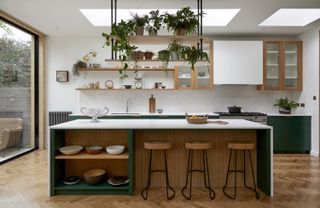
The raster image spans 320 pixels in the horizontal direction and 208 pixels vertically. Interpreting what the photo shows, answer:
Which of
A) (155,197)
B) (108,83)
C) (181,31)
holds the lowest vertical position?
(155,197)

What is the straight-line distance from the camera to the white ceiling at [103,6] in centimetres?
397

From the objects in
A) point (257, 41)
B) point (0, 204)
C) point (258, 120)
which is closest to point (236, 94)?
point (258, 120)

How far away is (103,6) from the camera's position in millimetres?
4172

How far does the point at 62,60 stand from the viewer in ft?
20.1

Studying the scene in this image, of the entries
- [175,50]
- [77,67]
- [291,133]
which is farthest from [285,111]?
[77,67]

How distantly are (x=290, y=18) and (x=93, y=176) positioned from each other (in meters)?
4.81

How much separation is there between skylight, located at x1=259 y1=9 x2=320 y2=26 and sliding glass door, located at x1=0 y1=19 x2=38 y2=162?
5000 mm

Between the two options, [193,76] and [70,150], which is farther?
[193,76]

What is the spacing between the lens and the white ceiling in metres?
3.97

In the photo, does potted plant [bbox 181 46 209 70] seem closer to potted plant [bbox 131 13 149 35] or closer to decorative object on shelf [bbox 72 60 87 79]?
potted plant [bbox 131 13 149 35]

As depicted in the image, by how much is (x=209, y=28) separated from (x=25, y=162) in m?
4.53

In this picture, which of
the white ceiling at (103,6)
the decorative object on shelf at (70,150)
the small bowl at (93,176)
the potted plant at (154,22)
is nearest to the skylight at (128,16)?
the white ceiling at (103,6)

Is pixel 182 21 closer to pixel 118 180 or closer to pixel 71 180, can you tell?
pixel 118 180

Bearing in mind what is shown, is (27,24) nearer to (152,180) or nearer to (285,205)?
(152,180)
